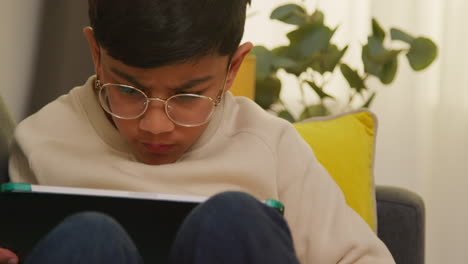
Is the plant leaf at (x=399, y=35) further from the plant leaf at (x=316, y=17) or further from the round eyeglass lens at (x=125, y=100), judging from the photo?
the round eyeglass lens at (x=125, y=100)

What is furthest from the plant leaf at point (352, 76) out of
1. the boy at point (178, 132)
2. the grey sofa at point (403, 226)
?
the boy at point (178, 132)

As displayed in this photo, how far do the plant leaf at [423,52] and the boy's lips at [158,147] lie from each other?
1609mm

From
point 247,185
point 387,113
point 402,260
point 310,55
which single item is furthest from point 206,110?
point 387,113

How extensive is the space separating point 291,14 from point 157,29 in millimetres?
1539

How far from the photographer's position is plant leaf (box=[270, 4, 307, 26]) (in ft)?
7.79

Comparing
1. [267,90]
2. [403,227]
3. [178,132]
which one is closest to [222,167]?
[178,132]

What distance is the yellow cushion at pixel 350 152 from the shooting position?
138cm

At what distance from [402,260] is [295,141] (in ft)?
1.36

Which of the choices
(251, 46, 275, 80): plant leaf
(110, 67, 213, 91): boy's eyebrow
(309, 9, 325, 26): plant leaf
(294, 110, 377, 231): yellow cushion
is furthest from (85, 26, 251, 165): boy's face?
(309, 9, 325, 26): plant leaf

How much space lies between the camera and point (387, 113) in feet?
9.73

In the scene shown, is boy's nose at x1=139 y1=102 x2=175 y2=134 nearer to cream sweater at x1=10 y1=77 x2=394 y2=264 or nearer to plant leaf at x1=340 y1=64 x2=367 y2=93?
cream sweater at x1=10 y1=77 x2=394 y2=264

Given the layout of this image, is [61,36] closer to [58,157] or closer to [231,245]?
[58,157]

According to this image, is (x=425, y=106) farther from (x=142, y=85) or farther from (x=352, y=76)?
(x=142, y=85)

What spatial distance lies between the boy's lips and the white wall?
117cm
